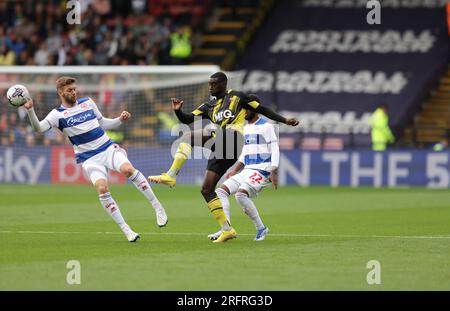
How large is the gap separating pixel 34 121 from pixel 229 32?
2413 centimetres

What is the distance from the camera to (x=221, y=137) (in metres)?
14.3

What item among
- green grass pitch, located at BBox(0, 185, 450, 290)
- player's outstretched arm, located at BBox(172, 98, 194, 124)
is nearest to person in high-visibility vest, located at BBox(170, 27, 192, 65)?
green grass pitch, located at BBox(0, 185, 450, 290)

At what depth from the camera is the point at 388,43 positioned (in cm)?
3528

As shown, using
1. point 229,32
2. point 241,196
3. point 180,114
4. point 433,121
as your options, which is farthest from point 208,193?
point 229,32

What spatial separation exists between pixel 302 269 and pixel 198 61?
83.3 ft

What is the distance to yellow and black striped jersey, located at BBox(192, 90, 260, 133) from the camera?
1435 centimetres

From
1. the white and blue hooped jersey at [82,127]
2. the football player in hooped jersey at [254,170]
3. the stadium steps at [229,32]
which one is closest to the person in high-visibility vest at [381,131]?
the stadium steps at [229,32]

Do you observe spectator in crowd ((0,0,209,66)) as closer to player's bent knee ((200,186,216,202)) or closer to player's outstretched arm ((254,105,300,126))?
player's bent knee ((200,186,216,202))

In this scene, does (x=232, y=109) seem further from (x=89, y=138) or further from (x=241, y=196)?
(x=89, y=138)

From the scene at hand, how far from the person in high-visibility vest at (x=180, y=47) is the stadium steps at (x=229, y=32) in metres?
1.47

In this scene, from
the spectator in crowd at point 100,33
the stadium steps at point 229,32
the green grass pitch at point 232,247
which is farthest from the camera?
the stadium steps at point 229,32

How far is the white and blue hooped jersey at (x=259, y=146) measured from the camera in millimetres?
14625

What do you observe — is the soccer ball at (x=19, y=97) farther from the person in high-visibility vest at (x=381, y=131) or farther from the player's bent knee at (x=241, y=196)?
the person in high-visibility vest at (x=381, y=131)
